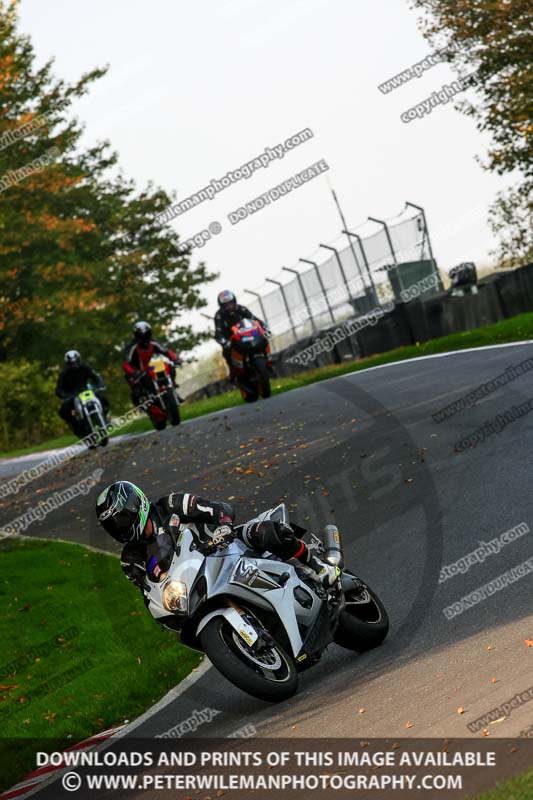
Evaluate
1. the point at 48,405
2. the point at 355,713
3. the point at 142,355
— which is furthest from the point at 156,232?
the point at 355,713

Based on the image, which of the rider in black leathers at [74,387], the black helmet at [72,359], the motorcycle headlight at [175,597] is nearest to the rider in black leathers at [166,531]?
the motorcycle headlight at [175,597]

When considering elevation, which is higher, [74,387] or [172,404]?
[74,387]

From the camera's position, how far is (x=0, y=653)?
10930 millimetres

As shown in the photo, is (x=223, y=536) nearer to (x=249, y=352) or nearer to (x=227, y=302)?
(x=249, y=352)

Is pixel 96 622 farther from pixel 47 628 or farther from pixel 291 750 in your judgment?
pixel 291 750

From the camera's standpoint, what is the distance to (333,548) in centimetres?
791

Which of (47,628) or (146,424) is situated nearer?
(47,628)

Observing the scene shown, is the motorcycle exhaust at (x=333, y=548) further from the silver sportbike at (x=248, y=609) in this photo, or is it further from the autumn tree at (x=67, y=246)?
the autumn tree at (x=67, y=246)

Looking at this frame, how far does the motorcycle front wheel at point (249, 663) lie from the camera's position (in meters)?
6.91

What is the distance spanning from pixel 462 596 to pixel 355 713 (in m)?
1.83

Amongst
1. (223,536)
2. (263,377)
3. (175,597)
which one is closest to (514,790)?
(175,597)

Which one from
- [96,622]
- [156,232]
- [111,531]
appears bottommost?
[96,622]

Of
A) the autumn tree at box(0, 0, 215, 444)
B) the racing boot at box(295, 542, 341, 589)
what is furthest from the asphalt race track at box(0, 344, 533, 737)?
the autumn tree at box(0, 0, 215, 444)

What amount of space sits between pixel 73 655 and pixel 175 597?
3847mm
